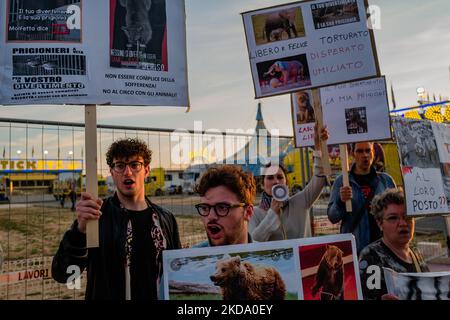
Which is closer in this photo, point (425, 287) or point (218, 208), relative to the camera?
point (425, 287)

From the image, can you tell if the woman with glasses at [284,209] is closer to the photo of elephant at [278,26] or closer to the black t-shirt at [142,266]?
the photo of elephant at [278,26]

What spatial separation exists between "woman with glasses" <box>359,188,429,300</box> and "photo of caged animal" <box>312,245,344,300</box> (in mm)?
385

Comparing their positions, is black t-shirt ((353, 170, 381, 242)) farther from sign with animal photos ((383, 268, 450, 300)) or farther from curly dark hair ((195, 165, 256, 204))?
curly dark hair ((195, 165, 256, 204))

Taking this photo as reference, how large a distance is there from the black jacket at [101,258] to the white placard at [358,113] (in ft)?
7.04

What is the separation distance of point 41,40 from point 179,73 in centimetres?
78

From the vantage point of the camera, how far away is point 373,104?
353cm

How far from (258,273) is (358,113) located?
242 centimetres

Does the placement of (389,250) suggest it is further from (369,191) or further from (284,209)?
(369,191)

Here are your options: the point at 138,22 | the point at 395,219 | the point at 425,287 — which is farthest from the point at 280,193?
the point at 138,22

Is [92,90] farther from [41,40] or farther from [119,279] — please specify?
[119,279]

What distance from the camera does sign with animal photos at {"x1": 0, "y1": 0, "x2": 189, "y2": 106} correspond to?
199 centimetres

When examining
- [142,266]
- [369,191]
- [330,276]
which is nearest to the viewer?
[330,276]

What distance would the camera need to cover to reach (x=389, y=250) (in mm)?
2246
